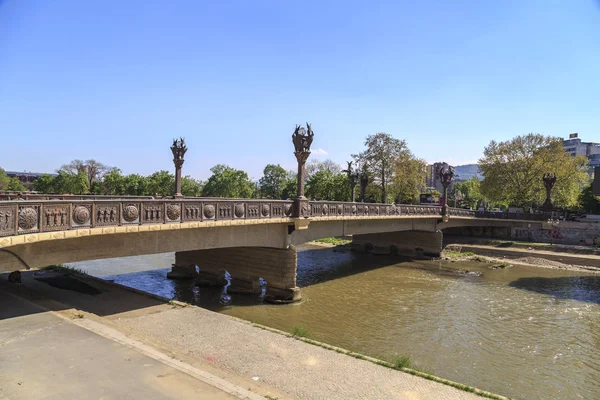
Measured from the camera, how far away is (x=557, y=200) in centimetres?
5459

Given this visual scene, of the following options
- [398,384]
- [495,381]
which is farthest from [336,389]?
[495,381]

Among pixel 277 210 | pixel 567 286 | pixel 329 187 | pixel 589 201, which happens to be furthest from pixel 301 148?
pixel 589 201

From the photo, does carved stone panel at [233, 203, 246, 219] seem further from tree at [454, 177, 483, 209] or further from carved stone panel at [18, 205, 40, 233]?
tree at [454, 177, 483, 209]

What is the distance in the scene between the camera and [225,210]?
17.3 metres

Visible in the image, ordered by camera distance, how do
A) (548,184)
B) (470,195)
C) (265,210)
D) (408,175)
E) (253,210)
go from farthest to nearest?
(470,195) < (408,175) < (548,184) < (265,210) < (253,210)

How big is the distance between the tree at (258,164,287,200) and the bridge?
58.2 m

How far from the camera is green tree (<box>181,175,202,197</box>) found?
310 ft

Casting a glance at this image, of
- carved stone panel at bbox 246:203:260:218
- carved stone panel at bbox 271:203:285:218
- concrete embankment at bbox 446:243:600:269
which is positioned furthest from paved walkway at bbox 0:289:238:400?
concrete embankment at bbox 446:243:600:269

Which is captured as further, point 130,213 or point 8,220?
point 130,213

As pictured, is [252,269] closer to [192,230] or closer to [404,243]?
[192,230]

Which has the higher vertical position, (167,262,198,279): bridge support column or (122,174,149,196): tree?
(122,174,149,196): tree

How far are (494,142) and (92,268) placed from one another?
52.7m

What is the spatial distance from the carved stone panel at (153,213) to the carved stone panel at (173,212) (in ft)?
1.04

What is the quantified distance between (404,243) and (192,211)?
30309 mm
